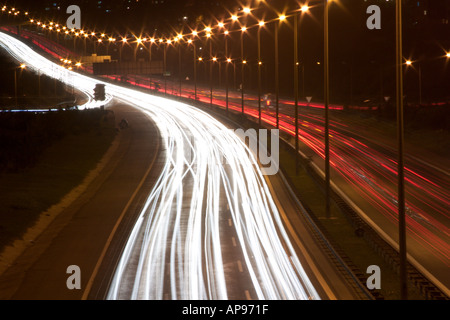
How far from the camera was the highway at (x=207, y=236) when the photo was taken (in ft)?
72.2

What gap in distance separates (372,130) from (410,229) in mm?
38049

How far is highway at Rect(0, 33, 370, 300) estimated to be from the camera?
22.0 metres

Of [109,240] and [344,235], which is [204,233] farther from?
[344,235]

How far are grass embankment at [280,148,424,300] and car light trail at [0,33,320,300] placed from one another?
2.29 metres

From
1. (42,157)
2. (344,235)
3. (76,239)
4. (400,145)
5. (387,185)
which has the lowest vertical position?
(344,235)

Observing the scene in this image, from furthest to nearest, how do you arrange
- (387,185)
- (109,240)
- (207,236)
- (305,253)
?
(387,185) → (207,236) → (109,240) → (305,253)

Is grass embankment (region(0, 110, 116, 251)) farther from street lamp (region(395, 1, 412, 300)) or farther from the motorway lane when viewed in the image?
street lamp (region(395, 1, 412, 300))

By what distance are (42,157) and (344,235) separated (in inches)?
1260

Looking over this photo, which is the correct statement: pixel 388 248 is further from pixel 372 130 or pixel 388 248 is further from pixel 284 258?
pixel 372 130

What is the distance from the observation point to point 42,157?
55.2 m

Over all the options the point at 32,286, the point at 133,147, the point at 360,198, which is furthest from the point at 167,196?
the point at 133,147

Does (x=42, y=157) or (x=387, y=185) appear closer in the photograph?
(x=387, y=185)

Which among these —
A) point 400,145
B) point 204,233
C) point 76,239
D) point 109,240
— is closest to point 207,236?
point 204,233
